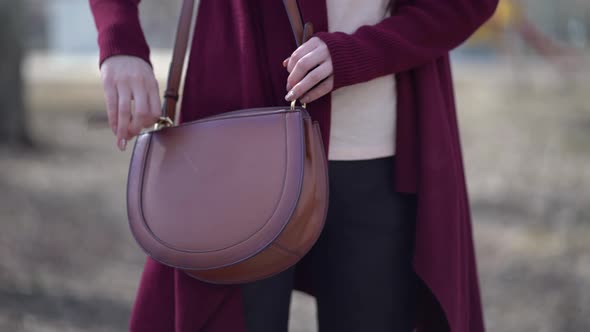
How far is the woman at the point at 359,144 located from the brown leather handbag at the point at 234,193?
0.25ft

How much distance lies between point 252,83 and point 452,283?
506 mm

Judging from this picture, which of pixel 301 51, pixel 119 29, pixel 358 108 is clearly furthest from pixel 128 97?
pixel 358 108

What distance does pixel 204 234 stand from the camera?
3.25 ft

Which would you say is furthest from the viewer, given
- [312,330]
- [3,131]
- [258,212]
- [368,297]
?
[3,131]

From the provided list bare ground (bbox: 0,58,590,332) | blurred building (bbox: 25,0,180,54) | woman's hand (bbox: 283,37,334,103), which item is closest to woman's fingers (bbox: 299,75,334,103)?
woman's hand (bbox: 283,37,334,103)

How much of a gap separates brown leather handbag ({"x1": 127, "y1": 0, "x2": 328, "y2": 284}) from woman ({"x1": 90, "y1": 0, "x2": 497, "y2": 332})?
0.08 meters

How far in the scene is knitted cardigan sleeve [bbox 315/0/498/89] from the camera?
105cm

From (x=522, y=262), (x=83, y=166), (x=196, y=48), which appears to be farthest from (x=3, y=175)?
(x=196, y=48)

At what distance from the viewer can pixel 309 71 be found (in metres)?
1.02

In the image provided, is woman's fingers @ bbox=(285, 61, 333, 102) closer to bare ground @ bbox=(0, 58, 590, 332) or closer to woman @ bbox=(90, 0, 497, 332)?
woman @ bbox=(90, 0, 497, 332)

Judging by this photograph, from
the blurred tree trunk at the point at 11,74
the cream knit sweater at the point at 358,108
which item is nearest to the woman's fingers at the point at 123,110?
the cream knit sweater at the point at 358,108

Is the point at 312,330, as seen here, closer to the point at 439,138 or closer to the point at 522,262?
the point at 522,262

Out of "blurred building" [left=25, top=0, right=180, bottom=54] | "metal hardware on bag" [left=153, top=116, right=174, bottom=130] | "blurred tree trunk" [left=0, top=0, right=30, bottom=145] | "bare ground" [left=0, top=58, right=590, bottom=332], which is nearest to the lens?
"metal hardware on bag" [left=153, top=116, right=174, bottom=130]

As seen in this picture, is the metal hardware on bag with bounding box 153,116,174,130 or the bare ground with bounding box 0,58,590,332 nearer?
the metal hardware on bag with bounding box 153,116,174,130
